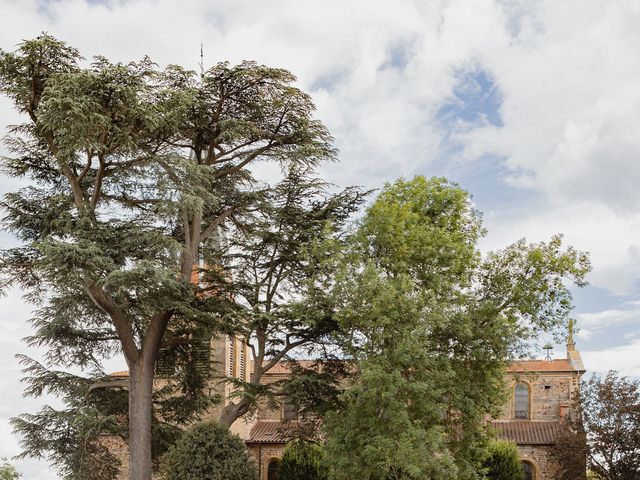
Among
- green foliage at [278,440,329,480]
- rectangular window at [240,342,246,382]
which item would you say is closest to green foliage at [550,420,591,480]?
green foliage at [278,440,329,480]

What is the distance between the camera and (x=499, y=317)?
2214 cm

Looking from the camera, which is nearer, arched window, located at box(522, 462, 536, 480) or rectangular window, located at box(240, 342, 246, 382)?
arched window, located at box(522, 462, 536, 480)

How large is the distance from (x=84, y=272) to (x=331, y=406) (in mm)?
8332

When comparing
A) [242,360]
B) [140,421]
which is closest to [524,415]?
[242,360]

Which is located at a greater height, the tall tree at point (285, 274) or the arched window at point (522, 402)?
the tall tree at point (285, 274)

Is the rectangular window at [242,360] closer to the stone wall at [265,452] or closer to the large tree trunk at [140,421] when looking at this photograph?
the stone wall at [265,452]

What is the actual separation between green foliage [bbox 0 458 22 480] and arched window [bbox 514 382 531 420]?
2310 centimetres

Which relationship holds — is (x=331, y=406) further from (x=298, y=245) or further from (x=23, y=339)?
(x=23, y=339)

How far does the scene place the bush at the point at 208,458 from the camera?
67.4 feet

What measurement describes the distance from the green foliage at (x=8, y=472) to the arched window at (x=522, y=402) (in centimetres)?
2310

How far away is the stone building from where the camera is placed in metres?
33.7

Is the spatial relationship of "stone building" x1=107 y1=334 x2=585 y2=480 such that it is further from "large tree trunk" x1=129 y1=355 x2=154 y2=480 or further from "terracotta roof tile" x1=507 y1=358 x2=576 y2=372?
"large tree trunk" x1=129 y1=355 x2=154 y2=480

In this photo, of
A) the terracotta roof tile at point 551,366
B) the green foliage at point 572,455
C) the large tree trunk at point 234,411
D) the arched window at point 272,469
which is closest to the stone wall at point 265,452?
the arched window at point 272,469

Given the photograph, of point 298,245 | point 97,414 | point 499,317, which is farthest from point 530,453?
point 97,414
